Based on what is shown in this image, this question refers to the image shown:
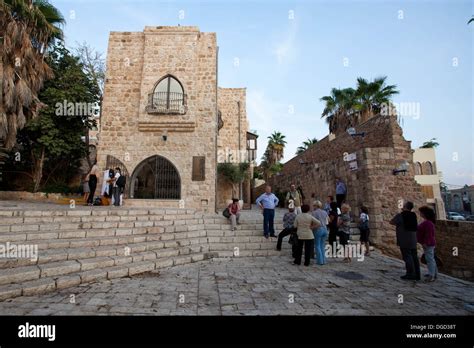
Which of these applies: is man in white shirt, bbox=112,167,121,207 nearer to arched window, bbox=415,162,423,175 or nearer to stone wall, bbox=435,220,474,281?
stone wall, bbox=435,220,474,281

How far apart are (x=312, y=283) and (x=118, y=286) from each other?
11.5 ft

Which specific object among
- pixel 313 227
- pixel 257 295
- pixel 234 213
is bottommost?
pixel 257 295

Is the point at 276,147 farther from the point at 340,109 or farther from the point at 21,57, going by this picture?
the point at 21,57

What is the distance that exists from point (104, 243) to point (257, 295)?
13.2ft

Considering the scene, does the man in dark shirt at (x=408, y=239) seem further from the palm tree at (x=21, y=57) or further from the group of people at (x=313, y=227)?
the palm tree at (x=21, y=57)

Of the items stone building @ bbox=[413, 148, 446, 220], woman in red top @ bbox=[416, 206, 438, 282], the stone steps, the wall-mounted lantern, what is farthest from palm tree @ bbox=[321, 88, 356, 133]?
the stone steps

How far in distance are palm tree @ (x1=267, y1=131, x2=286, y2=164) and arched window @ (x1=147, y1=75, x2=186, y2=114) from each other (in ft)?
62.7

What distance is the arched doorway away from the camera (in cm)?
1210

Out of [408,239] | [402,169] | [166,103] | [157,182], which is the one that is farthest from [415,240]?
[166,103]

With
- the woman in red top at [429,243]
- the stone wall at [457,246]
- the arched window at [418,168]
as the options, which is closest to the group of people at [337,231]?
the woman in red top at [429,243]

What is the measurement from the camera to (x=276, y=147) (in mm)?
30000

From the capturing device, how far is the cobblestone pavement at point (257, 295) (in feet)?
10.8

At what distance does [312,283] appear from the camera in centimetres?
461
